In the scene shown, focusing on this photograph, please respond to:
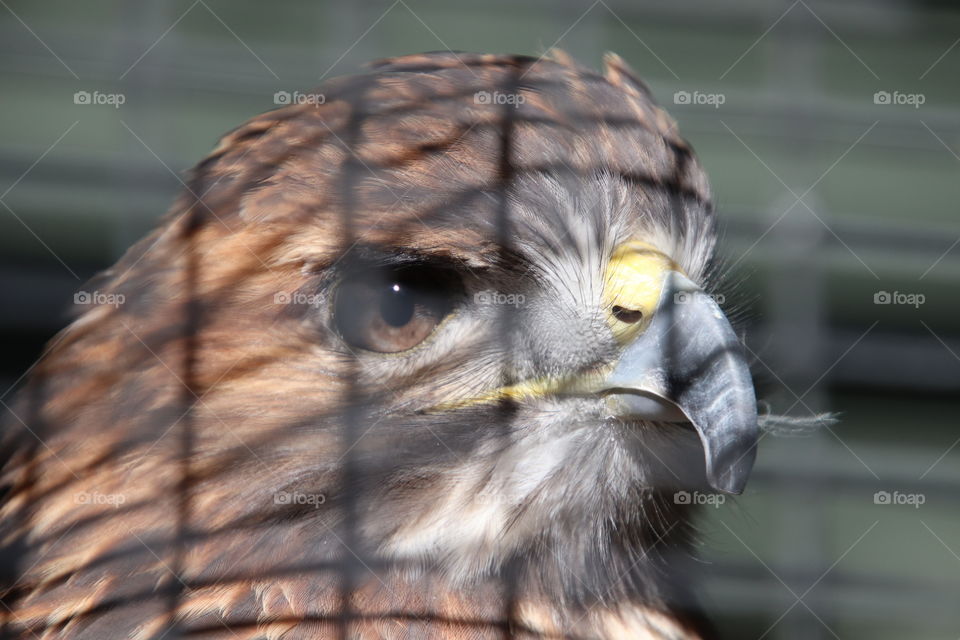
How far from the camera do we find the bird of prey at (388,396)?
3.43 ft

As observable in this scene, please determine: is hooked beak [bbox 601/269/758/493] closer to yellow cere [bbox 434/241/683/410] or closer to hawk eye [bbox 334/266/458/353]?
yellow cere [bbox 434/241/683/410]

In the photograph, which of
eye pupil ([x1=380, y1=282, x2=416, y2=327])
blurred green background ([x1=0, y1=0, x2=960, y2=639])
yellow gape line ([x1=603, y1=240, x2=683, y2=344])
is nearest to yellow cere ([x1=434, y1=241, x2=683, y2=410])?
yellow gape line ([x1=603, y1=240, x2=683, y2=344])

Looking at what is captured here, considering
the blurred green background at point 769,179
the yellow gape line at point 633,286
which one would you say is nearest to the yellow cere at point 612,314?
the yellow gape line at point 633,286

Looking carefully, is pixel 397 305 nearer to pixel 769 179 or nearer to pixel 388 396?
pixel 388 396

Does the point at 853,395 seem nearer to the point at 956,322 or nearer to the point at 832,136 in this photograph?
the point at 956,322

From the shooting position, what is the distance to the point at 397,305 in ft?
3.46

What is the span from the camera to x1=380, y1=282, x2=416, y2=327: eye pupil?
1.05 m

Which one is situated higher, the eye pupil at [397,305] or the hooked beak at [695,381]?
the eye pupil at [397,305]

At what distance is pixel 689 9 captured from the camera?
74.0 inches

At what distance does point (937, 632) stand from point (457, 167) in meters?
1.93

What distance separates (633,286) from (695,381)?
5.9 inches

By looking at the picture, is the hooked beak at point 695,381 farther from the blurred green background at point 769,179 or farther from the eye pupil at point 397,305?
the blurred green background at point 769,179

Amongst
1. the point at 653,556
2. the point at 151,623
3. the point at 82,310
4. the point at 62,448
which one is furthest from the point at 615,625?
the point at 82,310

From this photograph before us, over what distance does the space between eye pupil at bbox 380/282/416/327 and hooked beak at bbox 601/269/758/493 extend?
249 millimetres
